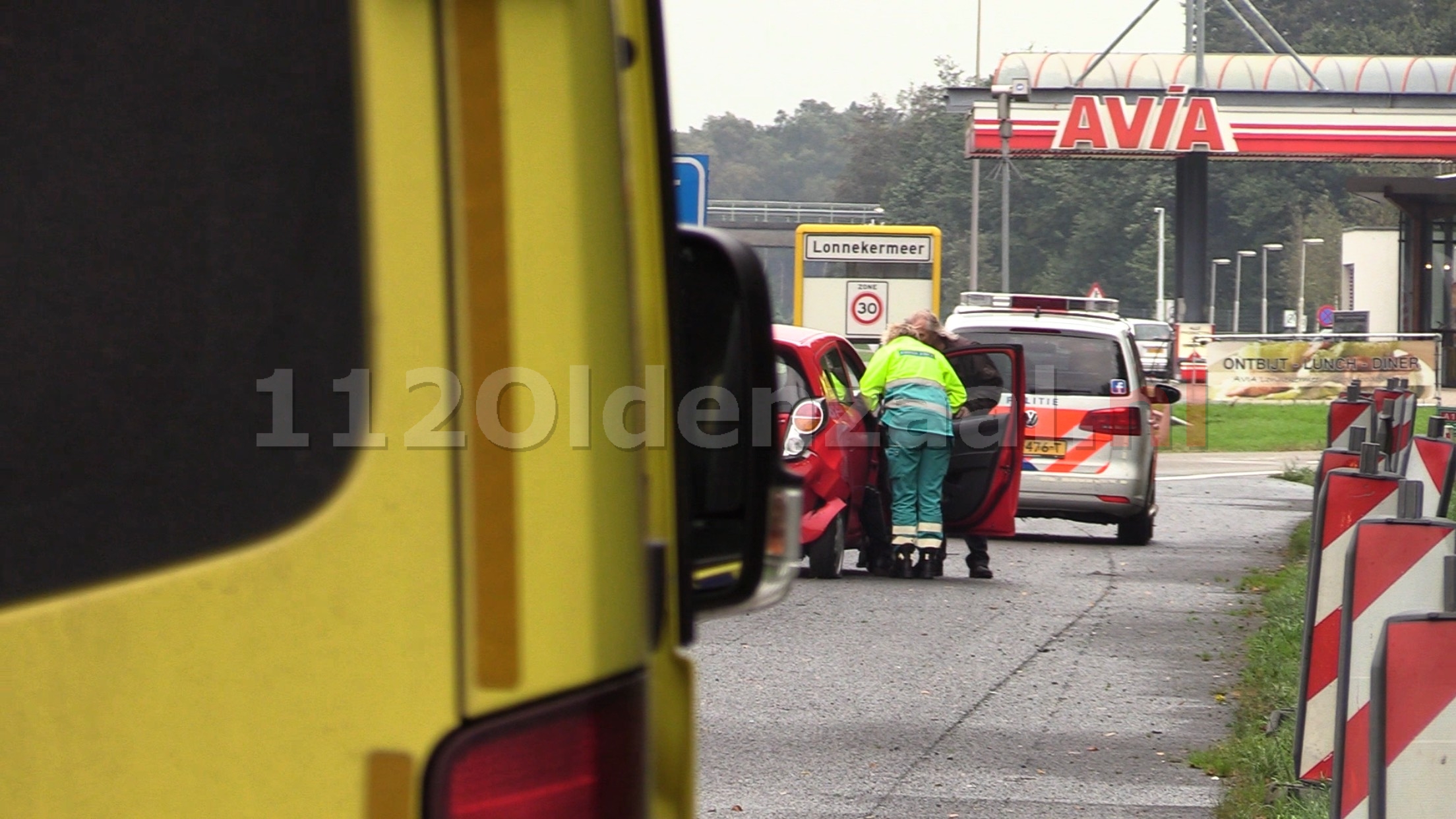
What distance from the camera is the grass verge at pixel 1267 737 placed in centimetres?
558

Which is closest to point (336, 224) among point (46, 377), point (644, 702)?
point (46, 377)

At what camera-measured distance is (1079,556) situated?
45.5 ft

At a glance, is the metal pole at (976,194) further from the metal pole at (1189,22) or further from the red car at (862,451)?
the red car at (862,451)

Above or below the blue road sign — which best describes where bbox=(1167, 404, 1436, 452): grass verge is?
below

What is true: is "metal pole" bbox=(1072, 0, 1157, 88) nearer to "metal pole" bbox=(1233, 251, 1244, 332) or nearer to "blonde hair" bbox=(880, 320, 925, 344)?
"blonde hair" bbox=(880, 320, 925, 344)

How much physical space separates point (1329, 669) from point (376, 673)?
4.73 meters

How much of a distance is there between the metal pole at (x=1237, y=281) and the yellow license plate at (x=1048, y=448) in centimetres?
8341

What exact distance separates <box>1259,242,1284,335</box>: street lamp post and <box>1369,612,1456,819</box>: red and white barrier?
93080mm

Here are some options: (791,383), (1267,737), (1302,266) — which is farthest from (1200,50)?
(1302,266)

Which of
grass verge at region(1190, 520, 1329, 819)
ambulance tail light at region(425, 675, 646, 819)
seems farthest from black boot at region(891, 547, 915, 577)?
ambulance tail light at region(425, 675, 646, 819)

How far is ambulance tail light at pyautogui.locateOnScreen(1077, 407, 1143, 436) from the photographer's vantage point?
46.9 ft

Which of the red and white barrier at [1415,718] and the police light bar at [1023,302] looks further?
the police light bar at [1023,302]

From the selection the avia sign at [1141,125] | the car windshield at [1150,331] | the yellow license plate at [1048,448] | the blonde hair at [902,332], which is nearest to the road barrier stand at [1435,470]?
the blonde hair at [902,332]

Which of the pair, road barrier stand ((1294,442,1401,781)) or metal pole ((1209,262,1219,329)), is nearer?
road barrier stand ((1294,442,1401,781))
